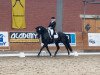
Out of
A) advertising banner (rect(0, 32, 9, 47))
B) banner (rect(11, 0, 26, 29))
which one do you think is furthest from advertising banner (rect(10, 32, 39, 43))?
banner (rect(11, 0, 26, 29))

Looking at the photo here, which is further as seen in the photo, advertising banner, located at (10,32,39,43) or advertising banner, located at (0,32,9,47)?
advertising banner, located at (10,32,39,43)

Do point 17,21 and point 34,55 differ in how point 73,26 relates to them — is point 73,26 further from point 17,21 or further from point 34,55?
point 34,55

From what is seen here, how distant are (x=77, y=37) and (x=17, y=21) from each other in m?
5.94

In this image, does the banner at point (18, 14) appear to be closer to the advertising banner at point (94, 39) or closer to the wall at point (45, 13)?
the wall at point (45, 13)

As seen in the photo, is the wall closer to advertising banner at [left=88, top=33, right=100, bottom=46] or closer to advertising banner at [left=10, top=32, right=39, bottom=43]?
advertising banner at [left=10, top=32, right=39, bottom=43]

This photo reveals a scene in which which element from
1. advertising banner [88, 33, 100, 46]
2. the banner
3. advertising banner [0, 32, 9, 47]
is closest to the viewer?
advertising banner [0, 32, 9, 47]

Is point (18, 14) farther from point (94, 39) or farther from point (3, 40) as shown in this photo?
point (94, 39)

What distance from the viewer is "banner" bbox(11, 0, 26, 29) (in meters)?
33.4

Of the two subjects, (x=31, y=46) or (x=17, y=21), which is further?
(x=17, y=21)

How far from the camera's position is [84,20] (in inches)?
1363

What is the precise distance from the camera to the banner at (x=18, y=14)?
3337 centimetres

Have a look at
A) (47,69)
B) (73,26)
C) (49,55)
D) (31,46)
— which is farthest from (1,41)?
(47,69)

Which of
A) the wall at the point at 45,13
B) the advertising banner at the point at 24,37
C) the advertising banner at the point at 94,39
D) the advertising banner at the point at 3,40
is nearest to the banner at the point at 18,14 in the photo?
the wall at the point at 45,13

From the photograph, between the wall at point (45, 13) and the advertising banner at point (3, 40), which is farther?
the wall at point (45, 13)
